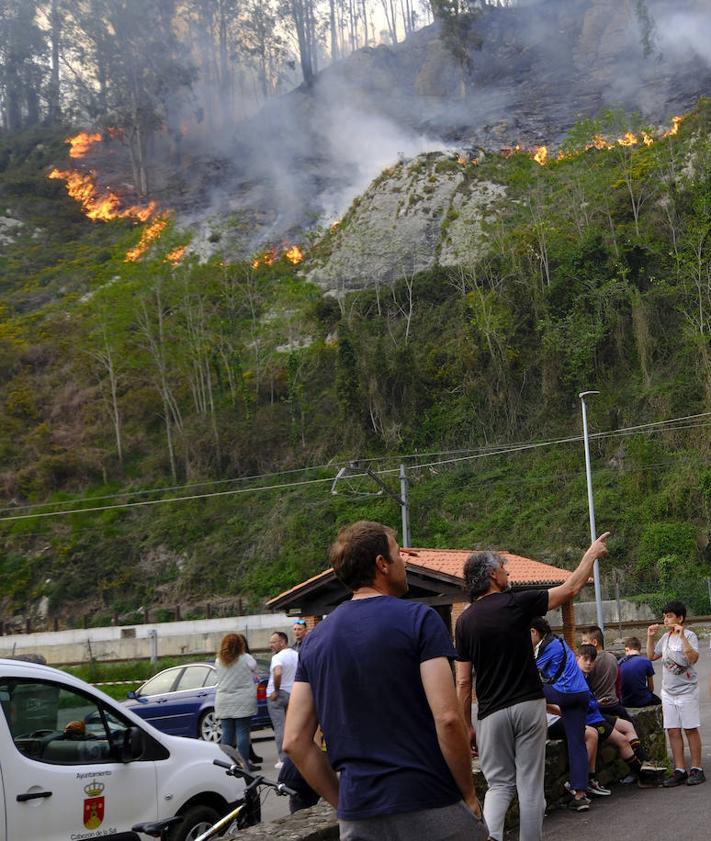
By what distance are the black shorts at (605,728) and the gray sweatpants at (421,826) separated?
20.3 feet

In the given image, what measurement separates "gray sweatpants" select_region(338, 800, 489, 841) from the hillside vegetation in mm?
34978

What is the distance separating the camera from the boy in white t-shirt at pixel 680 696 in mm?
9227

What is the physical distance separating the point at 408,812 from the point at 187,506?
53401mm

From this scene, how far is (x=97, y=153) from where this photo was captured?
4375 inches

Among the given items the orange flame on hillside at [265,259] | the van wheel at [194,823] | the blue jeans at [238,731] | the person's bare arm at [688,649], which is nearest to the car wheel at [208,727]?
the blue jeans at [238,731]

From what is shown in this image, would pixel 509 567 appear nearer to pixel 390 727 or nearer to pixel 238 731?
pixel 238 731

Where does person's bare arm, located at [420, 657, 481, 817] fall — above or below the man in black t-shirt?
above

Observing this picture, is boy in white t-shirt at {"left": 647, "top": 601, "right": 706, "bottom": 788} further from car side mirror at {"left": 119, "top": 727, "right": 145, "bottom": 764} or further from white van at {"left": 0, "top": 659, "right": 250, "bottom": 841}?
car side mirror at {"left": 119, "top": 727, "right": 145, "bottom": 764}

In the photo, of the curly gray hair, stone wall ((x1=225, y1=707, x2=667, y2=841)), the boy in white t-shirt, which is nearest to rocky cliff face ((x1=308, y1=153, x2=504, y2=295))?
stone wall ((x1=225, y1=707, x2=667, y2=841))

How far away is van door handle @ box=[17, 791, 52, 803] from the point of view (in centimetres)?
630

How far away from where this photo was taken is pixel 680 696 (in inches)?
367

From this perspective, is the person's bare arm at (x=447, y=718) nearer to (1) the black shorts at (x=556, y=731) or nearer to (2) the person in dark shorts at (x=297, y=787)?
(2) the person in dark shorts at (x=297, y=787)

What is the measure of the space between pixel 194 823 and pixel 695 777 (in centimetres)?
448

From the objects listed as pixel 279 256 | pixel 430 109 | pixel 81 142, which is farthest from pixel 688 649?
pixel 81 142
